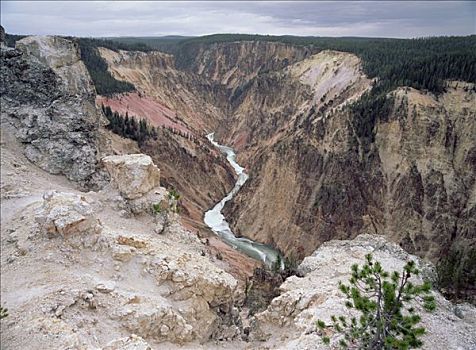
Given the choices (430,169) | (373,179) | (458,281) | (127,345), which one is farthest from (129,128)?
(127,345)

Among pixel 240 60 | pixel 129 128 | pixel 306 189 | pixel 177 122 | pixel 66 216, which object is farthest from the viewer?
pixel 240 60

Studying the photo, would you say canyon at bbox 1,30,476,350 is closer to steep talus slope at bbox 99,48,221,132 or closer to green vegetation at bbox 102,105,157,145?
green vegetation at bbox 102,105,157,145

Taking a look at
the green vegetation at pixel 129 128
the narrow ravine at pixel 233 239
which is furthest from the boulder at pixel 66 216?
the green vegetation at pixel 129 128

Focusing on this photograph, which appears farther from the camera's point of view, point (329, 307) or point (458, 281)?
point (458, 281)

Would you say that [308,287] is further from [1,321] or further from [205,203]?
[205,203]

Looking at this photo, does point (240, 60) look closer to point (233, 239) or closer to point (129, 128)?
point (129, 128)

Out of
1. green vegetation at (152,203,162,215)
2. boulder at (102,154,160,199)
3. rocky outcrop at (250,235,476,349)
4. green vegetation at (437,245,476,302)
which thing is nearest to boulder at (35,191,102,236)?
boulder at (102,154,160,199)

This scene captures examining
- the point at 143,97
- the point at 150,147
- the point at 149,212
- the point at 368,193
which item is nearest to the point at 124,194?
the point at 149,212
